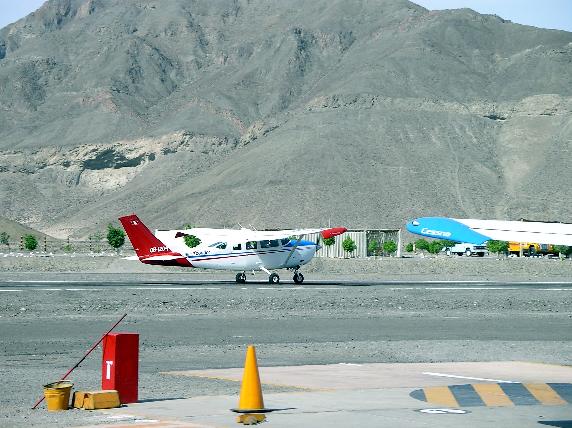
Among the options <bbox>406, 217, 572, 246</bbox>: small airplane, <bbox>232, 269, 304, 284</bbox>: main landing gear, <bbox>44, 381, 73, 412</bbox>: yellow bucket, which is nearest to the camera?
<bbox>44, 381, 73, 412</bbox>: yellow bucket

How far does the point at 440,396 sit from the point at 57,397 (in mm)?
5621

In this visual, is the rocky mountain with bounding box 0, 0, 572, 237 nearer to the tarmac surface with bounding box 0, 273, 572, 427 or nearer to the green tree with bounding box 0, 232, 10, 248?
the green tree with bounding box 0, 232, 10, 248

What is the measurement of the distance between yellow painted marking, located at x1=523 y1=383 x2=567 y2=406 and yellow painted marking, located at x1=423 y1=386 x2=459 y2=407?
127cm

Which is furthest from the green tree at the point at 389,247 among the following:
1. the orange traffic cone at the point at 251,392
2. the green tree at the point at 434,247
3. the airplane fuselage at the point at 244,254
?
the orange traffic cone at the point at 251,392

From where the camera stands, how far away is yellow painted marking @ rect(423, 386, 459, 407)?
1642 centimetres

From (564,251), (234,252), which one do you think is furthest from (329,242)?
(234,252)

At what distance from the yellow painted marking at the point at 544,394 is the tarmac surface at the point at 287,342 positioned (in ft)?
1.79

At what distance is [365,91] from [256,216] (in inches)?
1621

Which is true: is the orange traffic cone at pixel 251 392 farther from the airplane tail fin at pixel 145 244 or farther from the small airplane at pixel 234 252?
the airplane tail fin at pixel 145 244

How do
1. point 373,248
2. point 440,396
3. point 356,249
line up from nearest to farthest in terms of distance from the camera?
point 440,396 < point 356,249 < point 373,248

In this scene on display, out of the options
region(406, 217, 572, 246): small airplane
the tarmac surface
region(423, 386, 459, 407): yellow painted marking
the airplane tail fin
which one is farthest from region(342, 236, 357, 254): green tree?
region(423, 386, 459, 407): yellow painted marking

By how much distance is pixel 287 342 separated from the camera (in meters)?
27.8

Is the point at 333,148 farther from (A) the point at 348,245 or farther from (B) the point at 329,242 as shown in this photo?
(B) the point at 329,242

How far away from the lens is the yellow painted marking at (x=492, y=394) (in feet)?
53.4
